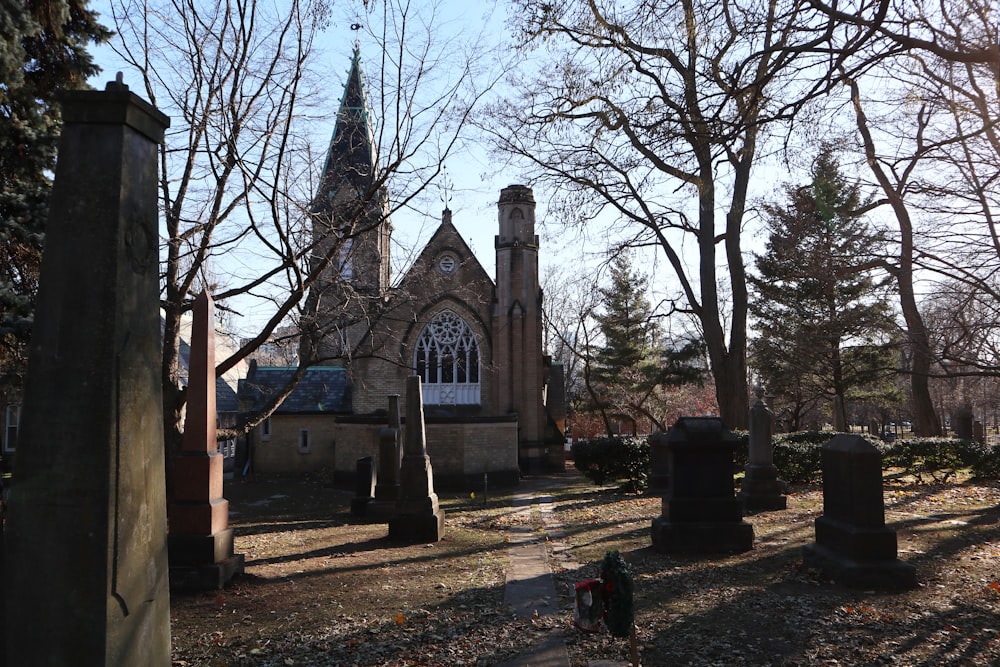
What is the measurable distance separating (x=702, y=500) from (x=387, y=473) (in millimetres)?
7050

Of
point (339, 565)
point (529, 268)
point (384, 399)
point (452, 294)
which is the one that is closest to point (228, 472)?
point (384, 399)

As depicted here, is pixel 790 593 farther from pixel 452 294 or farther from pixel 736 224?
pixel 452 294

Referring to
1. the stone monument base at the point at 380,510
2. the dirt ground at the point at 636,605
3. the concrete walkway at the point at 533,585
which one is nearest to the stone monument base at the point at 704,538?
the dirt ground at the point at 636,605

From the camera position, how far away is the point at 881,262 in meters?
17.7

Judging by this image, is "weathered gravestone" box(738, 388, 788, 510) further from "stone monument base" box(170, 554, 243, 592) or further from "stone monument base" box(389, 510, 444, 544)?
"stone monument base" box(170, 554, 243, 592)

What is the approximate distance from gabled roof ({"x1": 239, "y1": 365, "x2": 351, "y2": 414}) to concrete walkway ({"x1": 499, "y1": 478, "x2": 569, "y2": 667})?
1498 cm

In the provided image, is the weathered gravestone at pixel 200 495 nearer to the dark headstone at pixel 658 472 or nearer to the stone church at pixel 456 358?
the dark headstone at pixel 658 472

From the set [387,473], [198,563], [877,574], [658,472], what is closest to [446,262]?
[658,472]

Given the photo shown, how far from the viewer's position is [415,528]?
1152cm

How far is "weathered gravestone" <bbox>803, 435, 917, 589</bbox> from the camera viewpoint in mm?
7312

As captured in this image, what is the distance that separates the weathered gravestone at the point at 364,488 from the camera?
1524cm

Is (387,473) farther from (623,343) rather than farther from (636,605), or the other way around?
(623,343)

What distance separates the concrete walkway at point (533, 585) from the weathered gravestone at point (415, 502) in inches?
53.7

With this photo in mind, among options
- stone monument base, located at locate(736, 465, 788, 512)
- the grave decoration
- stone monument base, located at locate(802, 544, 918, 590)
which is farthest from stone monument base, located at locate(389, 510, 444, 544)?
the grave decoration
